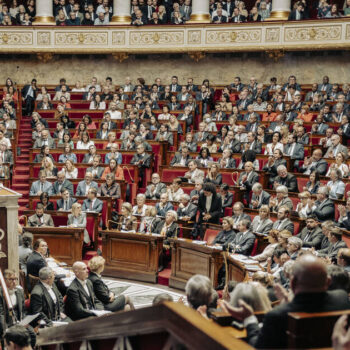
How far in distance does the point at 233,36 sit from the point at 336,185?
632 cm

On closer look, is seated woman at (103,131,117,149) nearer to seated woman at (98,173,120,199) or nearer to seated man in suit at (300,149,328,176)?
seated woman at (98,173,120,199)

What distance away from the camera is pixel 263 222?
6629 millimetres

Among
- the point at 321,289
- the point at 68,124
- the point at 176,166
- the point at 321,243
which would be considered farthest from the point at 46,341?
the point at 68,124

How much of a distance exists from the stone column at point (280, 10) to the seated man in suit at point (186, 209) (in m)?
6.14

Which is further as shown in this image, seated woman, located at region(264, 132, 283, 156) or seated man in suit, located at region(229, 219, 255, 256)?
seated woman, located at region(264, 132, 283, 156)

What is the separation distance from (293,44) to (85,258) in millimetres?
6867

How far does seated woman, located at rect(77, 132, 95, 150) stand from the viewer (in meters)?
9.59

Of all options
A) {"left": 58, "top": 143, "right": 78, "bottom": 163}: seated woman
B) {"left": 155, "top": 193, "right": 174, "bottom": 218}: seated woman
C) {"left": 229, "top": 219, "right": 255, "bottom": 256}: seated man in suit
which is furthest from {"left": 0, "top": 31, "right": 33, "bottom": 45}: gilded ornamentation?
{"left": 229, "top": 219, "right": 255, "bottom": 256}: seated man in suit

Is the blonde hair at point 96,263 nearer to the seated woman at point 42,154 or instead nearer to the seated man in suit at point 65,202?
the seated man in suit at point 65,202

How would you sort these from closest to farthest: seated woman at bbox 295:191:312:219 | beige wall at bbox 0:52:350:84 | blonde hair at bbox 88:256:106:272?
blonde hair at bbox 88:256:106:272 → seated woman at bbox 295:191:312:219 → beige wall at bbox 0:52:350:84

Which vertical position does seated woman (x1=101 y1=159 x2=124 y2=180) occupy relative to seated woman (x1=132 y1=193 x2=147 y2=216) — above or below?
above

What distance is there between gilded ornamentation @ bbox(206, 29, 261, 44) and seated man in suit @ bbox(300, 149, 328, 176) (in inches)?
198

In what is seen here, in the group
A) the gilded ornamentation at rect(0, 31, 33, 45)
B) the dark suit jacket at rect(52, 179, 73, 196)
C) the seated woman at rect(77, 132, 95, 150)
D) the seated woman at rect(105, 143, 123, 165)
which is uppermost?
the gilded ornamentation at rect(0, 31, 33, 45)

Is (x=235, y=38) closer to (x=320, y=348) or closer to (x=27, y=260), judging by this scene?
(x=27, y=260)
